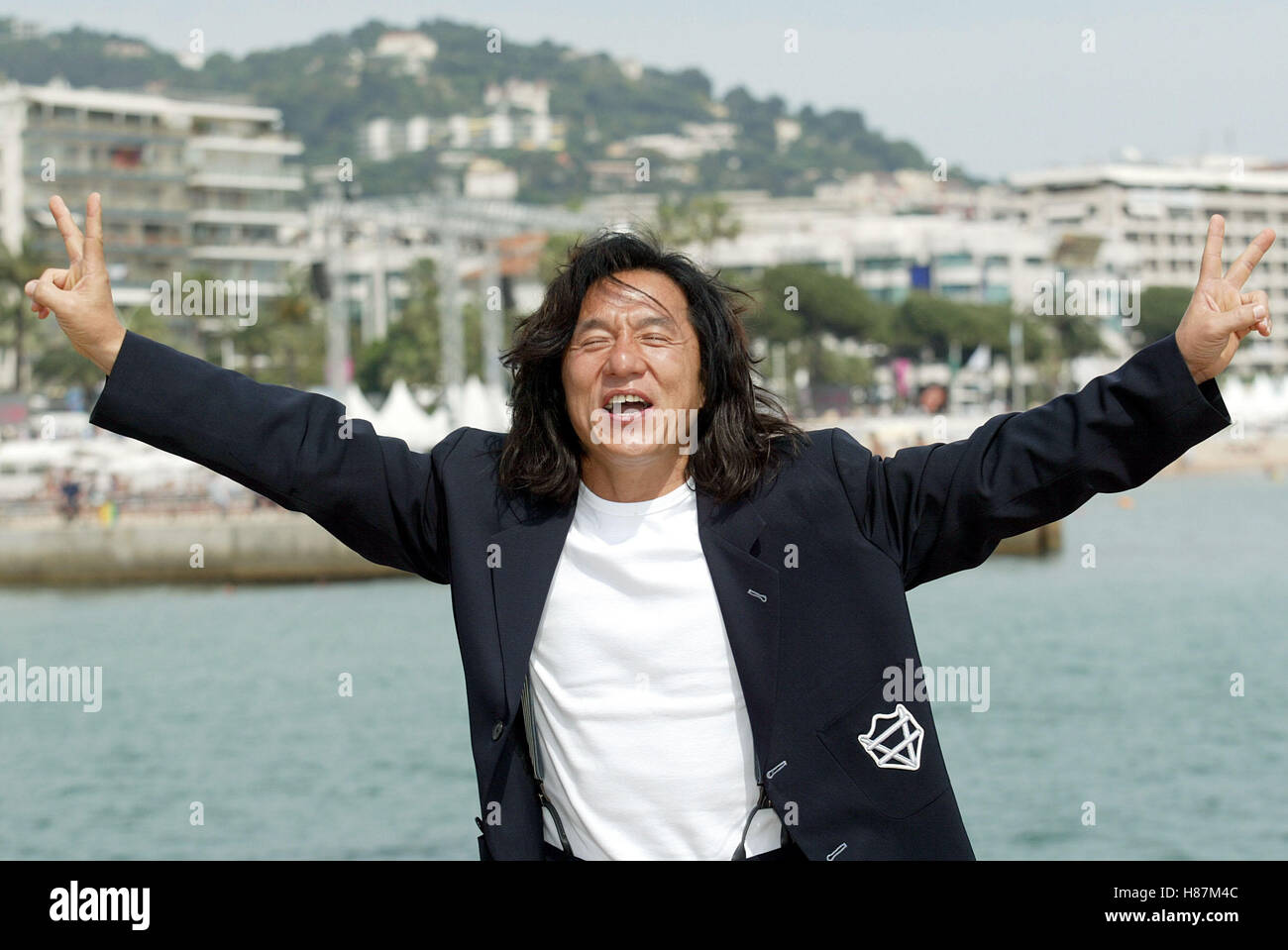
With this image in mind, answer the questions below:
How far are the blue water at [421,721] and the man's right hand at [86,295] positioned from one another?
12.2m

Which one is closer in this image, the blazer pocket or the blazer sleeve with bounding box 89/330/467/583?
the blazer pocket

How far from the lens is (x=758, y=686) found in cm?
230

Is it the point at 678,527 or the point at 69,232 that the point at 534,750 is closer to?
the point at 678,527

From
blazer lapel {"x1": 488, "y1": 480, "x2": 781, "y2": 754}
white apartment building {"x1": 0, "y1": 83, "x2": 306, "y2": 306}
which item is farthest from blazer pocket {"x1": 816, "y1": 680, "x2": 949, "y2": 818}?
white apartment building {"x1": 0, "y1": 83, "x2": 306, "y2": 306}

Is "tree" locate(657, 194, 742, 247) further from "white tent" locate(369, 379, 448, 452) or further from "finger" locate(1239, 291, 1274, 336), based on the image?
"finger" locate(1239, 291, 1274, 336)

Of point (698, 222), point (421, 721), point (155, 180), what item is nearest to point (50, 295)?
point (421, 721)

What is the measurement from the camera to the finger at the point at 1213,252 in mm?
2291

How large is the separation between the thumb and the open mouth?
2.47ft

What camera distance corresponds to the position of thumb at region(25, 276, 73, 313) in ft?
7.77

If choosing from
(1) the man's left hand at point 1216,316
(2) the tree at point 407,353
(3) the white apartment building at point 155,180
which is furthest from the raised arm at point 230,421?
(3) the white apartment building at point 155,180

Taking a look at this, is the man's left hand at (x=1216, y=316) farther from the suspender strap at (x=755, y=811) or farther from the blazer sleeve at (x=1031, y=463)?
the suspender strap at (x=755, y=811)
